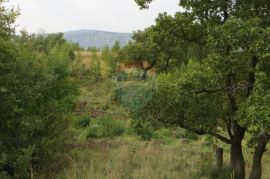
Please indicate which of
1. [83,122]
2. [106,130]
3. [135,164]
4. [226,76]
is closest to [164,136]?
[106,130]

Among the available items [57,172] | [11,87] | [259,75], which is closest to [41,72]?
[11,87]

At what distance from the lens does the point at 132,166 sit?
429 inches

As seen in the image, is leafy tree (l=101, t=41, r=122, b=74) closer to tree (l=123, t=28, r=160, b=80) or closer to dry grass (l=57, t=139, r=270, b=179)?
tree (l=123, t=28, r=160, b=80)

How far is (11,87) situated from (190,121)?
3.83m

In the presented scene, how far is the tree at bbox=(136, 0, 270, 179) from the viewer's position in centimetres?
712

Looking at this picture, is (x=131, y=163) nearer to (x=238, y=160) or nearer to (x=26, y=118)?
(x=238, y=160)

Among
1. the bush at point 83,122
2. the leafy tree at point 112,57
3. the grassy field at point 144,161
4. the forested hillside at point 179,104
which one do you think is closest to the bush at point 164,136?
the grassy field at point 144,161

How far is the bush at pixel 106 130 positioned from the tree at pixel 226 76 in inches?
387

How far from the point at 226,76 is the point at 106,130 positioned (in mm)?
11868

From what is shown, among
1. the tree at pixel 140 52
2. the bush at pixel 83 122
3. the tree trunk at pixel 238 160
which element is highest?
the tree at pixel 140 52

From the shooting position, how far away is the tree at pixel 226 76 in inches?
281

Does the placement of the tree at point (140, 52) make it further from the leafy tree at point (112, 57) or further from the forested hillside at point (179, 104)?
the forested hillside at point (179, 104)

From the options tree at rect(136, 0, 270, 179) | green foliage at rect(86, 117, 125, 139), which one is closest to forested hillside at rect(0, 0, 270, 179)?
tree at rect(136, 0, 270, 179)

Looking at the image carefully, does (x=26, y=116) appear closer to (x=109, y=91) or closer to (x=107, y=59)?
(x=109, y=91)
